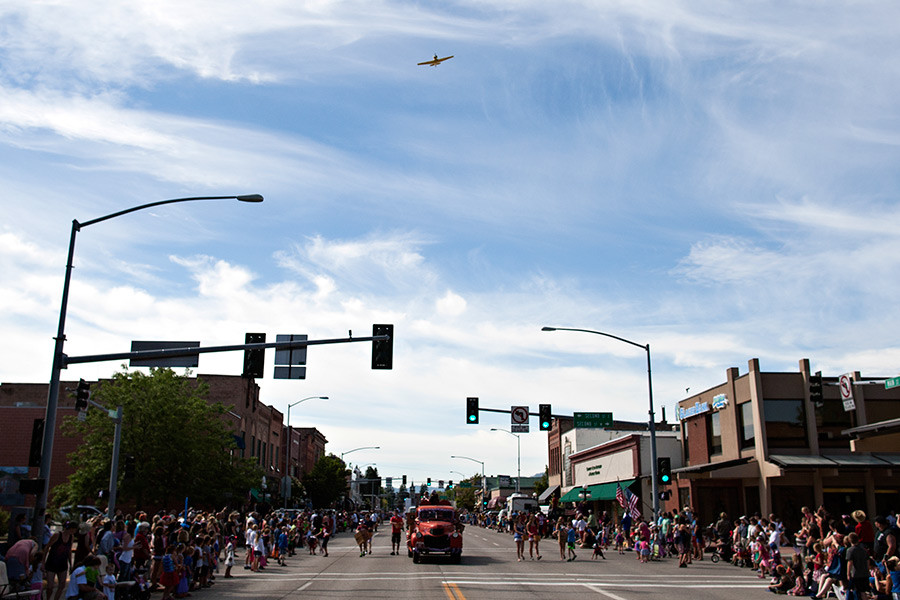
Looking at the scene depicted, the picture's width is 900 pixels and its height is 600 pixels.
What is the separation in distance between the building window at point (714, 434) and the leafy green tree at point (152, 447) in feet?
88.9

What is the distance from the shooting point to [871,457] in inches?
1431

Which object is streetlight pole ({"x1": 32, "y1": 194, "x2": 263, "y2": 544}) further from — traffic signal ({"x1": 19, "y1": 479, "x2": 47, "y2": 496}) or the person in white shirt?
the person in white shirt

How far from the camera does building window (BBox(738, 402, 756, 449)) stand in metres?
38.4

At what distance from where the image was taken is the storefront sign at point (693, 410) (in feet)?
142

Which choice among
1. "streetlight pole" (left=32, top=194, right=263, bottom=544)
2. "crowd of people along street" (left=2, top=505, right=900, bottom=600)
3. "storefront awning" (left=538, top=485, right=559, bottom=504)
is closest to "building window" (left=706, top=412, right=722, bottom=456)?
"crowd of people along street" (left=2, top=505, right=900, bottom=600)

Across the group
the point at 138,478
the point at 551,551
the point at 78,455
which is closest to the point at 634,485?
the point at 551,551

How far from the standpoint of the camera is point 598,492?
5581cm

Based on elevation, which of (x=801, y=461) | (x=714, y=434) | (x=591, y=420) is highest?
(x=591, y=420)

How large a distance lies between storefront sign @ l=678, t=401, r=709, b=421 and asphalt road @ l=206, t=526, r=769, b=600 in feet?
45.6

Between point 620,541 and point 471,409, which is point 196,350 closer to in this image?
point 471,409

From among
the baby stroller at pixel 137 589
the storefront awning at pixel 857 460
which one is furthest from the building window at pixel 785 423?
the baby stroller at pixel 137 589

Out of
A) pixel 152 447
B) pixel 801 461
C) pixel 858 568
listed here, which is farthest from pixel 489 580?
pixel 152 447

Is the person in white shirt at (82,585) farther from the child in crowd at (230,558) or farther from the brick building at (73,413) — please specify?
the brick building at (73,413)

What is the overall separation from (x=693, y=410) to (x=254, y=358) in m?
31.0
